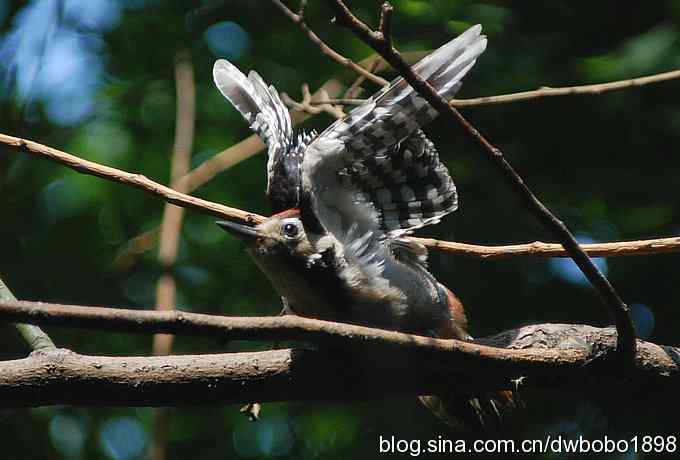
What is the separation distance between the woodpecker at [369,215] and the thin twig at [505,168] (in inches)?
35.9

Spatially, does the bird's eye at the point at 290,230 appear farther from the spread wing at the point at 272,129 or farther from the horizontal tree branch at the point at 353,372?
the horizontal tree branch at the point at 353,372

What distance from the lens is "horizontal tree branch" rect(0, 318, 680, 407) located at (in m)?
2.95

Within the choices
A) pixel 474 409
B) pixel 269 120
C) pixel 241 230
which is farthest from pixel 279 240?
pixel 474 409

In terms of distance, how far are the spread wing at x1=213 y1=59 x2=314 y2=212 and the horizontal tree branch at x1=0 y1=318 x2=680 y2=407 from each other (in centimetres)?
A: 96

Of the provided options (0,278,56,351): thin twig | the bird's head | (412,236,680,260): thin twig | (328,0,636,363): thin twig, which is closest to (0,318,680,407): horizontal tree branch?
(0,278,56,351): thin twig

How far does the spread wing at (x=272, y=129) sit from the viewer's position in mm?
4094

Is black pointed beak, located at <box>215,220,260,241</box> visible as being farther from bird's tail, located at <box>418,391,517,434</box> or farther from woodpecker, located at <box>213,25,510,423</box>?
bird's tail, located at <box>418,391,517,434</box>

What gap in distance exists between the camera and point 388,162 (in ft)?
13.3

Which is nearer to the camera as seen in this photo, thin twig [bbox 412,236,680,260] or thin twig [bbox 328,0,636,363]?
thin twig [bbox 328,0,636,363]

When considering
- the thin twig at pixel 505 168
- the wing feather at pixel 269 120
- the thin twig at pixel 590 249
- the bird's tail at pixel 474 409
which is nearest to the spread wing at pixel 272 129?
the wing feather at pixel 269 120

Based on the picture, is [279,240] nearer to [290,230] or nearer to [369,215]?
[290,230]

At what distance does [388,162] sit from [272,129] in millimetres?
659

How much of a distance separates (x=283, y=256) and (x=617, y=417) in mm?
3061

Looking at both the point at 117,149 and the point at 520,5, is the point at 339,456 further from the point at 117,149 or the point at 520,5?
the point at 520,5
